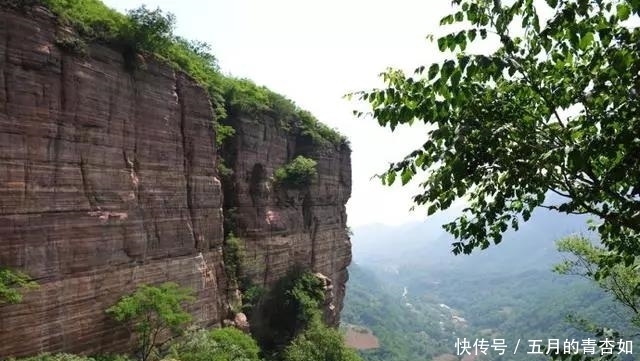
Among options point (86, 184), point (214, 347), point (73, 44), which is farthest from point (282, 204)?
point (73, 44)

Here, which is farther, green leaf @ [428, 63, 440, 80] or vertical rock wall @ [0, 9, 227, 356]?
vertical rock wall @ [0, 9, 227, 356]

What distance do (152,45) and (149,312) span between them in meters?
11.0

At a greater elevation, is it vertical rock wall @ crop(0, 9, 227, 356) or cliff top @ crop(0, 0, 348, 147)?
cliff top @ crop(0, 0, 348, 147)

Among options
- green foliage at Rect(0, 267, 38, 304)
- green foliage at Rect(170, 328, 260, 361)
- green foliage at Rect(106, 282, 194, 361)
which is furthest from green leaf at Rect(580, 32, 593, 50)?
green foliage at Rect(170, 328, 260, 361)

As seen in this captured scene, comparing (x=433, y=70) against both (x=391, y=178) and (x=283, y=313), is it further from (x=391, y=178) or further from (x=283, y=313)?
(x=283, y=313)

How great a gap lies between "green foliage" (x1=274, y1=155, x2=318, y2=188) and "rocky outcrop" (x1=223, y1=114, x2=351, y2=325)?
1.38 ft

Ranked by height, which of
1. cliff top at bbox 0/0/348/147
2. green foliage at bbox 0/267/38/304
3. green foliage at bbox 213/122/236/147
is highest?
cliff top at bbox 0/0/348/147

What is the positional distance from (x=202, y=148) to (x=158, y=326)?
Result: 8799 millimetres

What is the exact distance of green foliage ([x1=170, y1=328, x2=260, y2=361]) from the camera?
70.5 ft

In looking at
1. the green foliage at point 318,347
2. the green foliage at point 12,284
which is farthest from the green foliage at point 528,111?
the green foliage at point 318,347

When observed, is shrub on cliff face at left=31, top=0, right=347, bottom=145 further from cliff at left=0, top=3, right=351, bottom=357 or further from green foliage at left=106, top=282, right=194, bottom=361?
green foliage at left=106, top=282, right=194, bottom=361

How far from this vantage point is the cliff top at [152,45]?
18.6m

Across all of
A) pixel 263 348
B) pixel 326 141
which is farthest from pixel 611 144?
pixel 326 141

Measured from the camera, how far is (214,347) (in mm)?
22422
